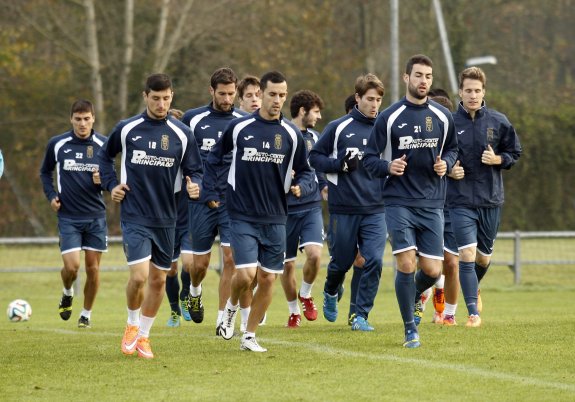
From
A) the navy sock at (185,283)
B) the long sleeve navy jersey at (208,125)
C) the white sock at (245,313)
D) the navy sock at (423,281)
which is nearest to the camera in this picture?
the navy sock at (423,281)

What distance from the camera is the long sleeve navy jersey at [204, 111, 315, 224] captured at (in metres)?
10.5

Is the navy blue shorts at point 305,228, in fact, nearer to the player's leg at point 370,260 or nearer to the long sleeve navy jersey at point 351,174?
the long sleeve navy jersey at point 351,174

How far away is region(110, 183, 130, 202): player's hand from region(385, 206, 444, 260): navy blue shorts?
238cm

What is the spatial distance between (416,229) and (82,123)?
5214mm

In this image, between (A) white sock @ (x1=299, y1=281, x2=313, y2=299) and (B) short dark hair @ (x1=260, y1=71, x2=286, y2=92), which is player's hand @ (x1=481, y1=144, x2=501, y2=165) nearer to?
(A) white sock @ (x1=299, y1=281, x2=313, y2=299)

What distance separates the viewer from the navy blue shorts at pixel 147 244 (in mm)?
10430

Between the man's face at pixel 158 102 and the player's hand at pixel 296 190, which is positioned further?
the player's hand at pixel 296 190

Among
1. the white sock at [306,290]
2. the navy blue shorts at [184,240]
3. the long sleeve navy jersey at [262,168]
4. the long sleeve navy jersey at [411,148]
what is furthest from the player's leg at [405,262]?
the navy blue shorts at [184,240]

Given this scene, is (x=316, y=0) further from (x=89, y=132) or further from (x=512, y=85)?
(x=89, y=132)

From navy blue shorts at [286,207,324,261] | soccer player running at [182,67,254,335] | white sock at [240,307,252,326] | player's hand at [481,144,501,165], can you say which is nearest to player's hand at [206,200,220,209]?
soccer player running at [182,67,254,335]

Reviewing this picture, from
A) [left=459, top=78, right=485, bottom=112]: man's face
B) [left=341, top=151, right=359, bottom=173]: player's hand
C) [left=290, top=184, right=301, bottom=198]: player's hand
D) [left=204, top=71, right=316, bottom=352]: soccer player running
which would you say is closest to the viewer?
[left=204, top=71, right=316, bottom=352]: soccer player running

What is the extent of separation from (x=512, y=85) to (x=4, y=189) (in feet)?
53.5

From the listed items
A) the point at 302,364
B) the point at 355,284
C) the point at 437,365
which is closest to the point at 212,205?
the point at 355,284

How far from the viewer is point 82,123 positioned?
14484 millimetres
